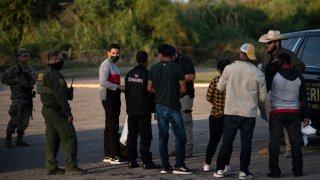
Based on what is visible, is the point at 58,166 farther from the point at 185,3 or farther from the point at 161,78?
the point at 185,3

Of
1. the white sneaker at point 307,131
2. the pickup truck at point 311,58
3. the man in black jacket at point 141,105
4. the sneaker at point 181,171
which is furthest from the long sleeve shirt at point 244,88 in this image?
the pickup truck at point 311,58

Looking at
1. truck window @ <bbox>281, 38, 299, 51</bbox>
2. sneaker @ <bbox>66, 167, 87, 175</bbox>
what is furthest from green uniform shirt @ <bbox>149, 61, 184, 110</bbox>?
truck window @ <bbox>281, 38, 299, 51</bbox>

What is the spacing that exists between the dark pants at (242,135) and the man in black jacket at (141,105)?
1223mm

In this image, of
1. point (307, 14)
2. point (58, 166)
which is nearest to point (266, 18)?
point (307, 14)

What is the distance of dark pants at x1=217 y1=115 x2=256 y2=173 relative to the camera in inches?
337

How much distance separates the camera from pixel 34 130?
14.6m

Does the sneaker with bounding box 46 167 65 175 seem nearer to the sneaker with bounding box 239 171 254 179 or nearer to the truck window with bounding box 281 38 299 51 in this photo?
the sneaker with bounding box 239 171 254 179

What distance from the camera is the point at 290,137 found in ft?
29.5

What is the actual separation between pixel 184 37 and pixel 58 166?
43.5 m

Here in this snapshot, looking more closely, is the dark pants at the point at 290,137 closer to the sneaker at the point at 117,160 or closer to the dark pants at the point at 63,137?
the sneaker at the point at 117,160

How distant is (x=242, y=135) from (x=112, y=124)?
7.78ft

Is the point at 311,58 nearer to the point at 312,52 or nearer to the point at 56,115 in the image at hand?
the point at 312,52

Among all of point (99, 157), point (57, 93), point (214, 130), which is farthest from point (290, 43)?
point (57, 93)

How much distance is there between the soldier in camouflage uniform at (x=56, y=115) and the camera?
9.24 m
